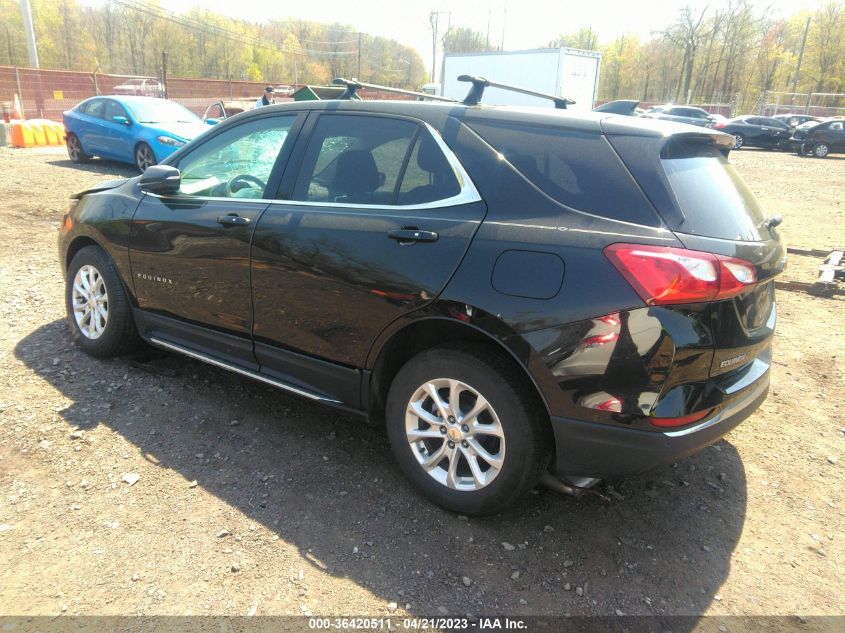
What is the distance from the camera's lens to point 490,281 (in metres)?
2.55

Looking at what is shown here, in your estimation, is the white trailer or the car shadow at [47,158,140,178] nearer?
the car shadow at [47,158,140,178]

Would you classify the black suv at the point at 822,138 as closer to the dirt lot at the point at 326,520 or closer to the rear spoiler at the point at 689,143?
the dirt lot at the point at 326,520

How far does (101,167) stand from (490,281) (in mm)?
14014

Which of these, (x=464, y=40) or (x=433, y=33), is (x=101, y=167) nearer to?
(x=433, y=33)

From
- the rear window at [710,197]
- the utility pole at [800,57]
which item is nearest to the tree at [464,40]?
the utility pole at [800,57]

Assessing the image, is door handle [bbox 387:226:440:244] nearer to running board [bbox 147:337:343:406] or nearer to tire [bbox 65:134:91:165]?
running board [bbox 147:337:343:406]

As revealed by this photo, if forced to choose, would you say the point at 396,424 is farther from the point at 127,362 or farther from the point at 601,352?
the point at 127,362

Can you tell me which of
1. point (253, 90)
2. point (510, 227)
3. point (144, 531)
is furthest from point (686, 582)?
point (253, 90)

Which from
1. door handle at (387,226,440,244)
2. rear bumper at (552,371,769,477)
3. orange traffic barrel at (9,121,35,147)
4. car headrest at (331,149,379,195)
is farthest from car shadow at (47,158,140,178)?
rear bumper at (552,371,769,477)

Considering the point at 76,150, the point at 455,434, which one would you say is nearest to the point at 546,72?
the point at 76,150

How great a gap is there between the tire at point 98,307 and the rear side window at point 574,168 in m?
2.79

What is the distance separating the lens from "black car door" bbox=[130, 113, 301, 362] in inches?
136

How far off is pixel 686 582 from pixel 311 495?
170 cm

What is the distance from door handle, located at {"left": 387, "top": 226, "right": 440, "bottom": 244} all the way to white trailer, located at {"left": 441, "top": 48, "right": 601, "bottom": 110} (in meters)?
17.5
